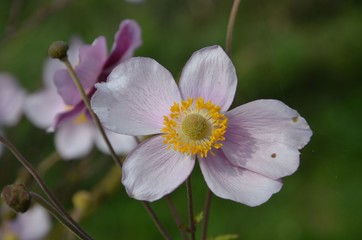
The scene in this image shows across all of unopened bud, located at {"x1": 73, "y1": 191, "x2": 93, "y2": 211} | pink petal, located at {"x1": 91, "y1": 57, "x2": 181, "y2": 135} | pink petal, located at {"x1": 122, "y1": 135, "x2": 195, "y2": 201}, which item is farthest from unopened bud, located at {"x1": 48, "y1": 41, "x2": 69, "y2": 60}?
unopened bud, located at {"x1": 73, "y1": 191, "x2": 93, "y2": 211}

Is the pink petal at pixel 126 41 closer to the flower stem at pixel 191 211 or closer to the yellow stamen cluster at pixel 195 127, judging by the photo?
the yellow stamen cluster at pixel 195 127

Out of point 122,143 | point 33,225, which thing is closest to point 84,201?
point 122,143

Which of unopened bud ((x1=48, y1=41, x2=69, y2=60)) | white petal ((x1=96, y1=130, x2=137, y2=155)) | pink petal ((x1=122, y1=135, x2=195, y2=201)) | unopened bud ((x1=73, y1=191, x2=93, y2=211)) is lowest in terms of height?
unopened bud ((x1=73, y1=191, x2=93, y2=211))

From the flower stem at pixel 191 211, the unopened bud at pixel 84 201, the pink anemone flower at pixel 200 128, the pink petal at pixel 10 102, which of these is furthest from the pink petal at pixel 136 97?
the pink petal at pixel 10 102

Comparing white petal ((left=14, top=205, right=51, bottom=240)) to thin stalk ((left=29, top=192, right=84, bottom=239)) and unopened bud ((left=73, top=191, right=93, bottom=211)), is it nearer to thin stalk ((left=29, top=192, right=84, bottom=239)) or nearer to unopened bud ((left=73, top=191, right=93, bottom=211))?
unopened bud ((left=73, top=191, right=93, bottom=211))

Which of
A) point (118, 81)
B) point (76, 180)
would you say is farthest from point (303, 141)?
point (76, 180)

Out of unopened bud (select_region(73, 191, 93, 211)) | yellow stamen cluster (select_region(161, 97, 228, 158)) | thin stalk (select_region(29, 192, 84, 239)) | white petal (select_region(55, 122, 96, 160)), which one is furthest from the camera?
white petal (select_region(55, 122, 96, 160))

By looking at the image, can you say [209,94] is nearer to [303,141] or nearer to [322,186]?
[303,141]
